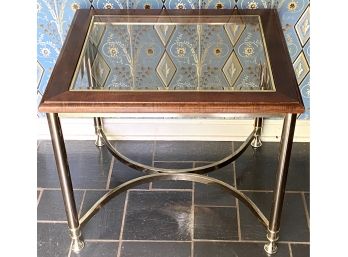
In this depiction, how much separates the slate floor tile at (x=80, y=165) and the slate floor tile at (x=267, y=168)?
52 cm

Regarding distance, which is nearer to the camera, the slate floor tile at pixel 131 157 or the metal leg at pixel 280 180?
the metal leg at pixel 280 180

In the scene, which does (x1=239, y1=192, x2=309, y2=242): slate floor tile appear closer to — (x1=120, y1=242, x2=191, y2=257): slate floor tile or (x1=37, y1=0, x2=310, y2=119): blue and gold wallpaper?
(x1=120, y1=242, x2=191, y2=257): slate floor tile

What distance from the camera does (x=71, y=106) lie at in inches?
46.7

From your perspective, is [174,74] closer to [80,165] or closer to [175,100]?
[175,100]

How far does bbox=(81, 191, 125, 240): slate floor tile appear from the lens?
62.5 inches

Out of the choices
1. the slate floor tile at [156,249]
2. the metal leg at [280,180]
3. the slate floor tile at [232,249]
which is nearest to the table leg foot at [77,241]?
the slate floor tile at [156,249]

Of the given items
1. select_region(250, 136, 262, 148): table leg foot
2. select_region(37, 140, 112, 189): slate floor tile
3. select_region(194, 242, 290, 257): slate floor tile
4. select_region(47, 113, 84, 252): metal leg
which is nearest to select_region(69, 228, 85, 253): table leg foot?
select_region(47, 113, 84, 252): metal leg

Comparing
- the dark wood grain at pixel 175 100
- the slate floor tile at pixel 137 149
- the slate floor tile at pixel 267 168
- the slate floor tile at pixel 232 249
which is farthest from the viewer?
the slate floor tile at pixel 137 149

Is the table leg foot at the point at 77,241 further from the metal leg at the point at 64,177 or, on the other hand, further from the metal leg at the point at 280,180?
the metal leg at the point at 280,180

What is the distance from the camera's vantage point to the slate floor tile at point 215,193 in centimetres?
169
